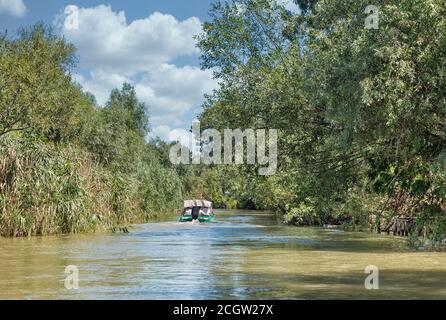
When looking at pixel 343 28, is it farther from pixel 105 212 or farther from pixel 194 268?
pixel 105 212

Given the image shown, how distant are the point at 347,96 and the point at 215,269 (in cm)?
596

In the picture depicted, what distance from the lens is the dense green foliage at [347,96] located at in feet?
57.4

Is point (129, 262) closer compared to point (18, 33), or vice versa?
point (129, 262)

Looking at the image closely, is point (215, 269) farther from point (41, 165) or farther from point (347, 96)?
point (41, 165)

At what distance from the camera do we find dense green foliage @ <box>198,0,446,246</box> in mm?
17484

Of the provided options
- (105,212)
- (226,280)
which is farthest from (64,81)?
(226,280)

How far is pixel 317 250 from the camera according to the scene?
25.6 meters

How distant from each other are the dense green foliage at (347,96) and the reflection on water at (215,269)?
6.71ft

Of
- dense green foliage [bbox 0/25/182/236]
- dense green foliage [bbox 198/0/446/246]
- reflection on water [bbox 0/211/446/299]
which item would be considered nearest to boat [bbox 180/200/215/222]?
dense green foliage [bbox 0/25/182/236]

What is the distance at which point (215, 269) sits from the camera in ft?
61.8

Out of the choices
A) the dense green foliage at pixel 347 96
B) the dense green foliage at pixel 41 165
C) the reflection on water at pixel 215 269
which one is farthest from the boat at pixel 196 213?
the reflection on water at pixel 215 269

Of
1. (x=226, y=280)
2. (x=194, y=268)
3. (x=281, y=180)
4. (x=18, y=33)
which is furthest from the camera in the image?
(x=18, y=33)
